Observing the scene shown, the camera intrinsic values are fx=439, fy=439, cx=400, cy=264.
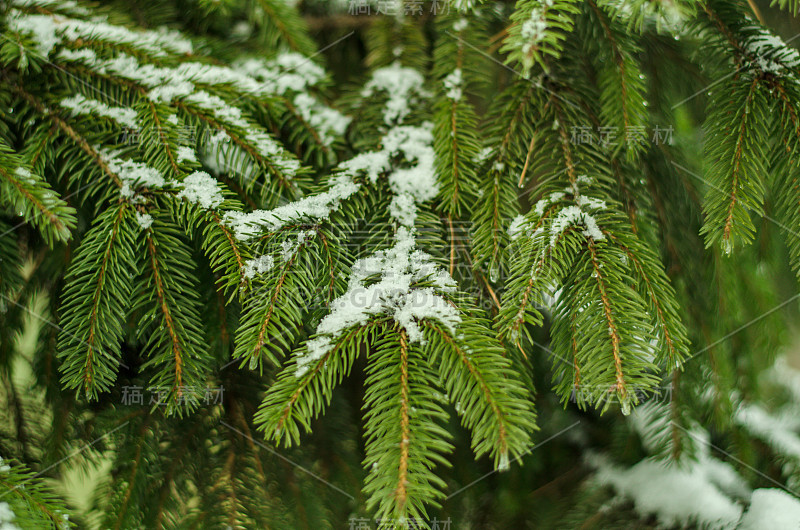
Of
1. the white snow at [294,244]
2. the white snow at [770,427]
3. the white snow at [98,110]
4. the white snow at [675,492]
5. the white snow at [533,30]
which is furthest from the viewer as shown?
the white snow at [770,427]

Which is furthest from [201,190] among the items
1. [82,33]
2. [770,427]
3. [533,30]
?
[770,427]

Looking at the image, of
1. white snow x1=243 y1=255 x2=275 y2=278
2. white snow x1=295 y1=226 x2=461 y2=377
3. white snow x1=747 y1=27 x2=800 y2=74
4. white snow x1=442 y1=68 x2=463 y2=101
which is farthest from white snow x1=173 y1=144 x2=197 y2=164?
white snow x1=747 y1=27 x2=800 y2=74

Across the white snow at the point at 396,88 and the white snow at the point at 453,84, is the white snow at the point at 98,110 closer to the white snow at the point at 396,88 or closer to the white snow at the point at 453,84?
the white snow at the point at 396,88

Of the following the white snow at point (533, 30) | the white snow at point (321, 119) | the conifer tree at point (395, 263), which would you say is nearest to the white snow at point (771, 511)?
the conifer tree at point (395, 263)

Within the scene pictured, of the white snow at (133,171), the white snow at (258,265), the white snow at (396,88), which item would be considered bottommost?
the white snow at (258,265)

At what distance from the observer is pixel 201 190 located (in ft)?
2.33

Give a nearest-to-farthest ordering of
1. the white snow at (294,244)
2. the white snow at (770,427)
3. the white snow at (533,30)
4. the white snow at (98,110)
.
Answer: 1. the white snow at (533,30)
2. the white snow at (294,244)
3. the white snow at (98,110)
4. the white snow at (770,427)

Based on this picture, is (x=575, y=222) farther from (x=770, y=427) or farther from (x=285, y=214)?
(x=770, y=427)

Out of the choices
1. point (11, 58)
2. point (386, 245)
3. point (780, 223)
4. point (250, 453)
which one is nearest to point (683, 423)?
point (780, 223)

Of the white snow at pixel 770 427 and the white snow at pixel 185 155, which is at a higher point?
the white snow at pixel 185 155

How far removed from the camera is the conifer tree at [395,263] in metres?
0.62

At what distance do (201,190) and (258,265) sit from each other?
173 millimetres

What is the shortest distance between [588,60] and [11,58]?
1.10 m

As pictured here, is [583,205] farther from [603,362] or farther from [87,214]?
[87,214]
